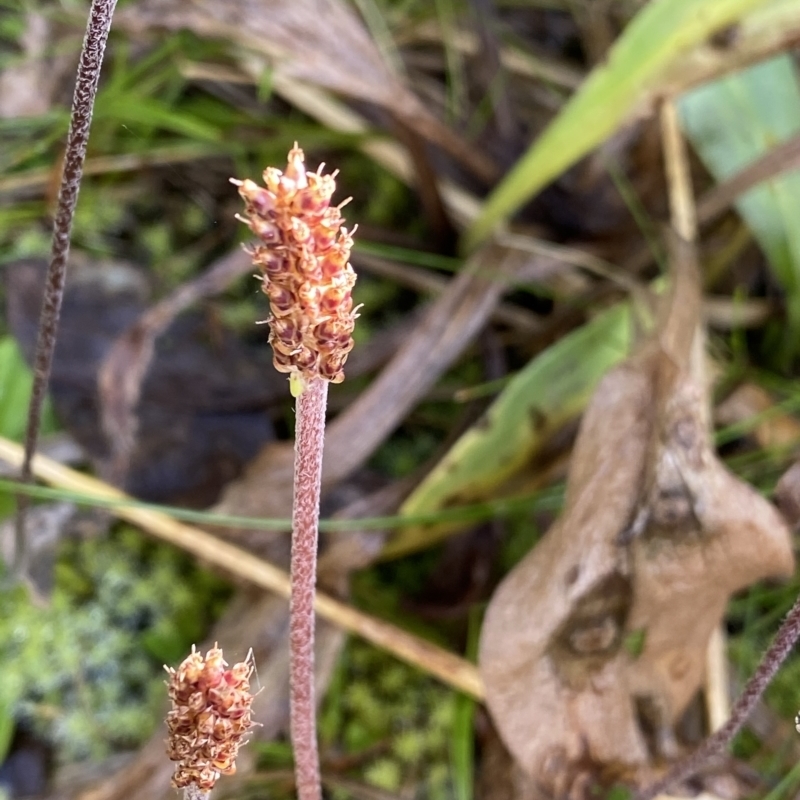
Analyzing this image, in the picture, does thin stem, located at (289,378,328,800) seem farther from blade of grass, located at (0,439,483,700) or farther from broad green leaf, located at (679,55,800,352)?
broad green leaf, located at (679,55,800,352)

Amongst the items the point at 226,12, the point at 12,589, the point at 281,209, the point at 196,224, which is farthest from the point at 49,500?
the point at 281,209

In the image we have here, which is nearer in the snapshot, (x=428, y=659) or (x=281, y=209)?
(x=281, y=209)

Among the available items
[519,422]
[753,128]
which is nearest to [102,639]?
[519,422]

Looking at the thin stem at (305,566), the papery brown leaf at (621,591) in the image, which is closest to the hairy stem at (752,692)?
the papery brown leaf at (621,591)

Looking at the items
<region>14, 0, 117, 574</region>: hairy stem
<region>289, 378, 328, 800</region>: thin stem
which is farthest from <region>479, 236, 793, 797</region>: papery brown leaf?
<region>14, 0, 117, 574</region>: hairy stem

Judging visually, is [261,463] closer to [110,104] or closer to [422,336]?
[422,336]

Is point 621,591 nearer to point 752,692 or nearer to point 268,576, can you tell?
point 752,692
